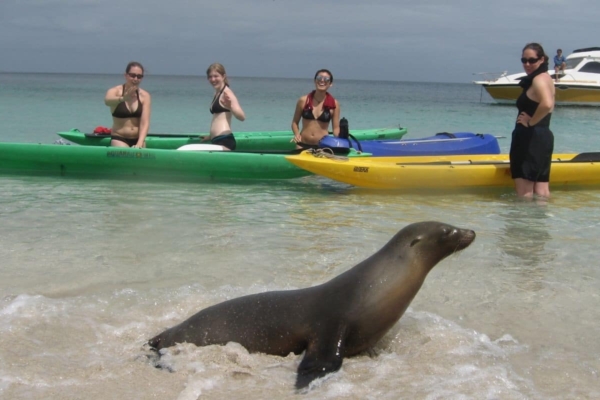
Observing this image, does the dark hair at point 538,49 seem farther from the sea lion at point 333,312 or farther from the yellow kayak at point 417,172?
the sea lion at point 333,312

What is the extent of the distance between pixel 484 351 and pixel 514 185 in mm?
5276

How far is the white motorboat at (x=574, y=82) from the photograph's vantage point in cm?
2786

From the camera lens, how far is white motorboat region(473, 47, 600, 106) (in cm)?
2786

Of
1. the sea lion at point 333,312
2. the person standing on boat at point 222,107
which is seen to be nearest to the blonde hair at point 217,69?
the person standing on boat at point 222,107

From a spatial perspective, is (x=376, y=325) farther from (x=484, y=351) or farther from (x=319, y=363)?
(x=484, y=351)

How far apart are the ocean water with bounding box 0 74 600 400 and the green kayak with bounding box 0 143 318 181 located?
0.73 feet

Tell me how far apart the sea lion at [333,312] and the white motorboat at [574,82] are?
2514cm

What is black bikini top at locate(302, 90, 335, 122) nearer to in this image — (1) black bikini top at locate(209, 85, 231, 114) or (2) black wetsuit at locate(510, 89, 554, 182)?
(1) black bikini top at locate(209, 85, 231, 114)

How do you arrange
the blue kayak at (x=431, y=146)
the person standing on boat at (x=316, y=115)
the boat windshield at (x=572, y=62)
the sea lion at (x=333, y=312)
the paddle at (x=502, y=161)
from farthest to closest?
the boat windshield at (x=572, y=62)
the blue kayak at (x=431, y=146)
the person standing on boat at (x=316, y=115)
the paddle at (x=502, y=161)
the sea lion at (x=333, y=312)

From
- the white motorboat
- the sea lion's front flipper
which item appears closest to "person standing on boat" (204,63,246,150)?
the sea lion's front flipper

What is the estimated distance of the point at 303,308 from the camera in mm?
3289

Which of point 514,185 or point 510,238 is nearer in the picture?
point 510,238

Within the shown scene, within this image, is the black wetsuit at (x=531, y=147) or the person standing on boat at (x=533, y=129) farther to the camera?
the black wetsuit at (x=531, y=147)

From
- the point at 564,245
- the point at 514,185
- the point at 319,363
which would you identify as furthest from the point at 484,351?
the point at 514,185
